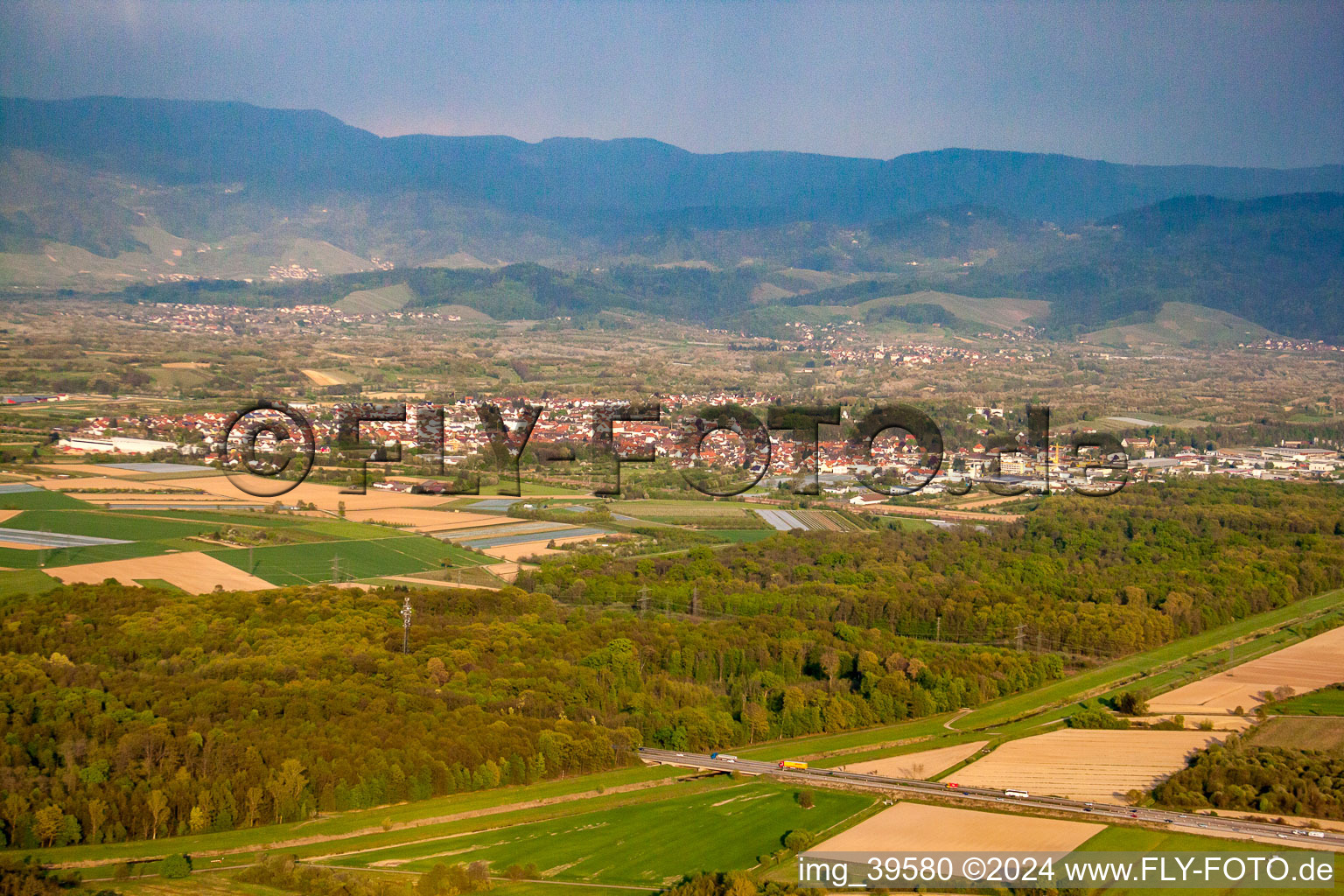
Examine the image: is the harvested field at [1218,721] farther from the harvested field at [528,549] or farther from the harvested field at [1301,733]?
the harvested field at [528,549]

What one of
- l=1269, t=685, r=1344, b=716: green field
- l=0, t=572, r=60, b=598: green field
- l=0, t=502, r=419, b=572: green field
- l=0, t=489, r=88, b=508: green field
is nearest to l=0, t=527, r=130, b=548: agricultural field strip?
l=0, t=502, r=419, b=572: green field

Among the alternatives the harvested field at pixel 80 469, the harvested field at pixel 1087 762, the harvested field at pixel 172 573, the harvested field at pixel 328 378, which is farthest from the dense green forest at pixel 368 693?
the harvested field at pixel 328 378

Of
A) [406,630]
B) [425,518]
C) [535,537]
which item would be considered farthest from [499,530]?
[406,630]

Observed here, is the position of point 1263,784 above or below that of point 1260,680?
below

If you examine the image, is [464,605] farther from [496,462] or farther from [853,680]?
[496,462]

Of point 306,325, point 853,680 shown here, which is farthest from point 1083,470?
point 306,325

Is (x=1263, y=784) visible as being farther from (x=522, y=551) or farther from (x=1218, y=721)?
(x=522, y=551)

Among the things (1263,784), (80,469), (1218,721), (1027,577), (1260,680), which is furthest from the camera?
(80,469)

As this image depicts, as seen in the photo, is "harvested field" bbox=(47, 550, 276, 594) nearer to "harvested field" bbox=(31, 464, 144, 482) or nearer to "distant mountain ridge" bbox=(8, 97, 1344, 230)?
"harvested field" bbox=(31, 464, 144, 482)
